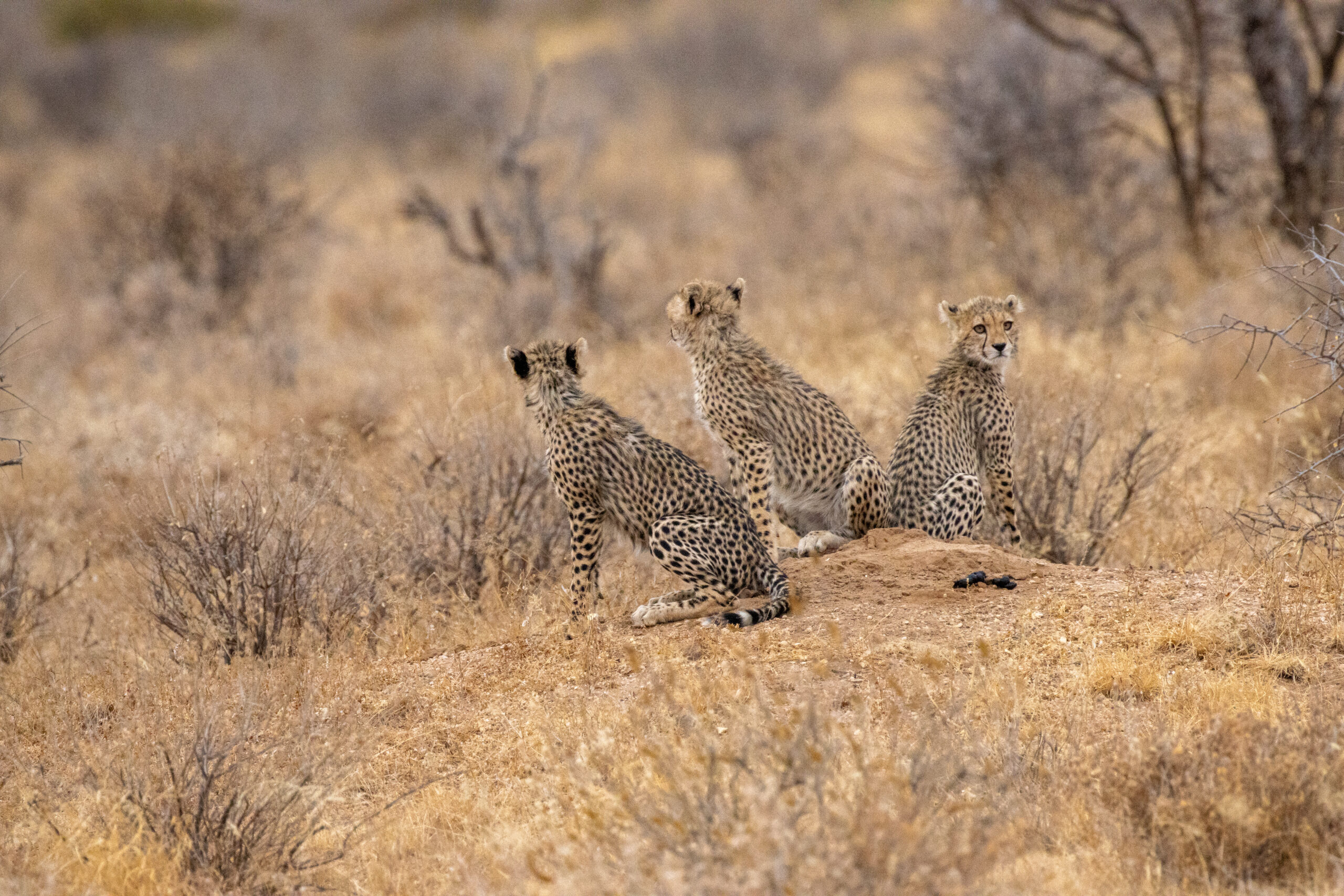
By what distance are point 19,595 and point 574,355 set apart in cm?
268

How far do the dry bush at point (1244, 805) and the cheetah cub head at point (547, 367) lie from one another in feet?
9.27

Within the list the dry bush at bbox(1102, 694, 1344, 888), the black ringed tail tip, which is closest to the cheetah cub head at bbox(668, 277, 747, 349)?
the black ringed tail tip

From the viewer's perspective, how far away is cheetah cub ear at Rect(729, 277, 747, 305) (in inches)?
254

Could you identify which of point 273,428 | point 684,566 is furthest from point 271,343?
point 684,566

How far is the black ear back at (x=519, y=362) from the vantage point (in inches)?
225

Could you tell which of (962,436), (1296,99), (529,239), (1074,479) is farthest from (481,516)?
(1296,99)

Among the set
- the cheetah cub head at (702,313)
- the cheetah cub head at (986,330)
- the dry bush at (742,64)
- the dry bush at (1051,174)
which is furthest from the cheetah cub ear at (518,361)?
the dry bush at (742,64)

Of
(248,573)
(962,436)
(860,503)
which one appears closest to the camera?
(248,573)

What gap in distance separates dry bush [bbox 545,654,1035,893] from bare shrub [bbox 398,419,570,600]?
2.28 meters

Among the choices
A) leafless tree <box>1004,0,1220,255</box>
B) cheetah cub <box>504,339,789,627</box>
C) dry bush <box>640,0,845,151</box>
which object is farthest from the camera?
dry bush <box>640,0,845,151</box>

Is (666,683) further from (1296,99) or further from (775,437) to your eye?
(1296,99)

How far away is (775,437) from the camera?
6.16 metres

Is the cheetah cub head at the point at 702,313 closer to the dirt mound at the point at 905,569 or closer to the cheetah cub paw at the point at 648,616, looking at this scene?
the dirt mound at the point at 905,569

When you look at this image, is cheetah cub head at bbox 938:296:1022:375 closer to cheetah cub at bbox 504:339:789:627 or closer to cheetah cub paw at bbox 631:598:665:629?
cheetah cub at bbox 504:339:789:627
